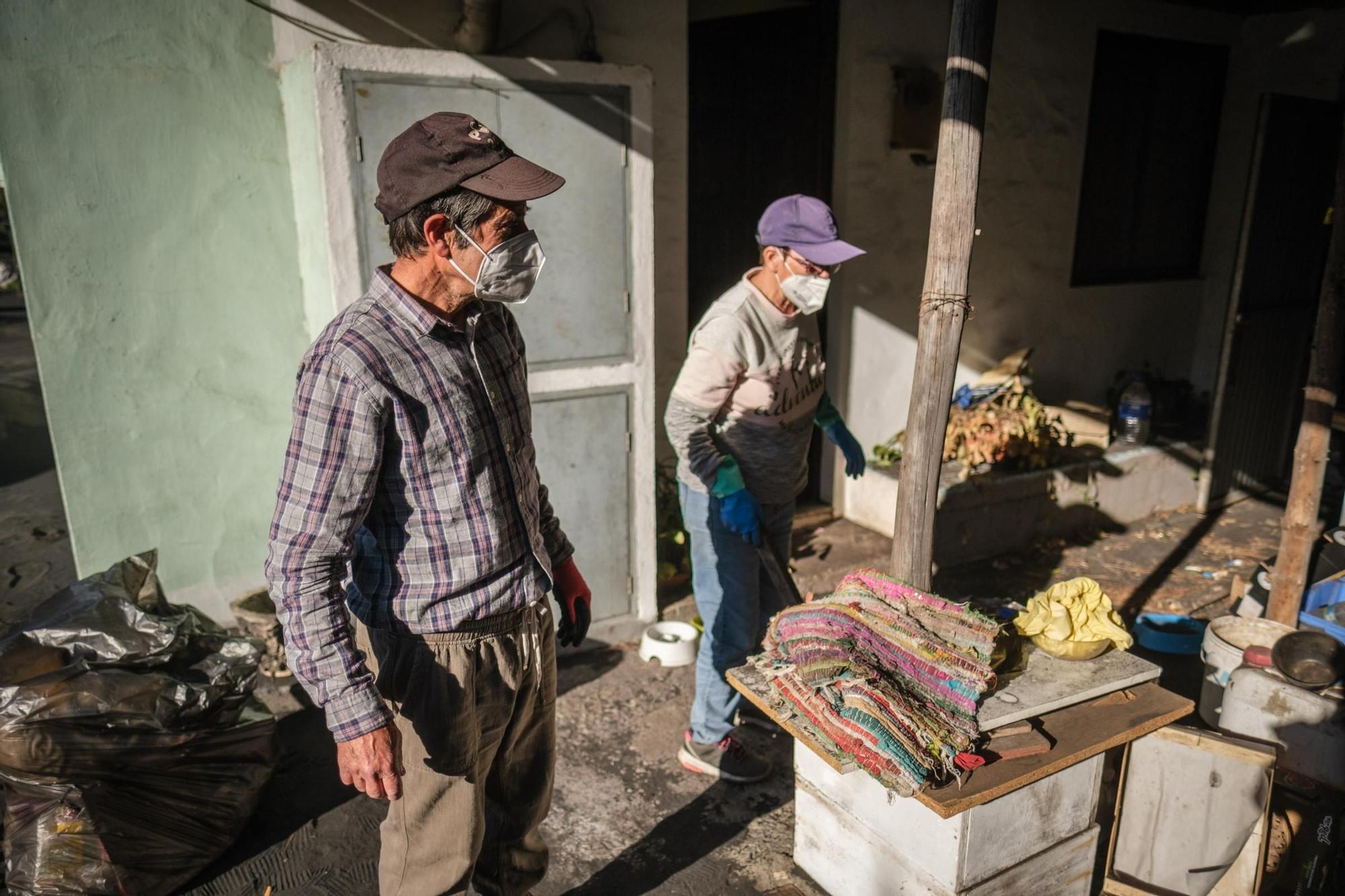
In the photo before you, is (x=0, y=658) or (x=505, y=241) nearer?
(x=505, y=241)

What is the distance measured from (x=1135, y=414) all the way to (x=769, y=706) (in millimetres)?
4975

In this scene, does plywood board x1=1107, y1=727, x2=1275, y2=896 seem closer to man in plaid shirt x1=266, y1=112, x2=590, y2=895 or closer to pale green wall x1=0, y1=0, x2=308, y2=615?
man in plaid shirt x1=266, y1=112, x2=590, y2=895

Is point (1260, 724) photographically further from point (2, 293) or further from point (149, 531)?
point (2, 293)

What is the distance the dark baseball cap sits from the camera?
1.94m

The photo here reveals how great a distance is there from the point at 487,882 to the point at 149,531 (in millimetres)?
2586

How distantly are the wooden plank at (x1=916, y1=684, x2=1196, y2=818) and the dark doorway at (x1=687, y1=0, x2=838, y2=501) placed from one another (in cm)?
350

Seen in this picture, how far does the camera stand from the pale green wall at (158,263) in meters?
3.59

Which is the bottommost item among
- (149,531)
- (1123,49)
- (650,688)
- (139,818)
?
(650,688)

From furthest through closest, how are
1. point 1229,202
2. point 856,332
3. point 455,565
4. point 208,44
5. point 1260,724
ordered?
1. point 1229,202
2. point 856,332
3. point 208,44
4. point 1260,724
5. point 455,565

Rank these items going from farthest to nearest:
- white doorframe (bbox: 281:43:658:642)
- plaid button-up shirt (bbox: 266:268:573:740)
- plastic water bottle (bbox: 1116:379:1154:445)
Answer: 1. plastic water bottle (bbox: 1116:379:1154:445)
2. white doorframe (bbox: 281:43:658:642)
3. plaid button-up shirt (bbox: 266:268:573:740)

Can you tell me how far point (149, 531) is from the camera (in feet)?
13.6

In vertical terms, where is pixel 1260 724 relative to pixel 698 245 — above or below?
below

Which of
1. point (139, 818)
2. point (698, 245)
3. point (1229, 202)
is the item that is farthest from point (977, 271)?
point (139, 818)

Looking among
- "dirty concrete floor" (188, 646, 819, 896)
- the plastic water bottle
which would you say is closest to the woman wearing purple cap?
"dirty concrete floor" (188, 646, 819, 896)
